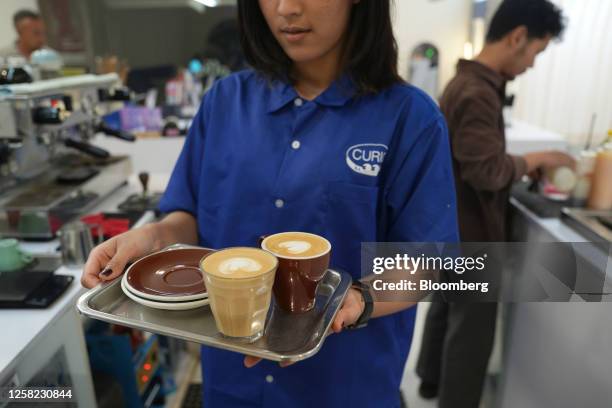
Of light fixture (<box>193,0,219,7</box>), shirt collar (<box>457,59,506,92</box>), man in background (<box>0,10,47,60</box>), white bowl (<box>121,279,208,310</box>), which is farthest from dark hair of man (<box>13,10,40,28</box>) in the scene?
white bowl (<box>121,279,208,310</box>)

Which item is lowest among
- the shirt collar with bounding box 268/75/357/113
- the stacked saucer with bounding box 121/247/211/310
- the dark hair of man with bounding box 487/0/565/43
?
the stacked saucer with bounding box 121/247/211/310

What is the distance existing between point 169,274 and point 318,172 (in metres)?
0.32

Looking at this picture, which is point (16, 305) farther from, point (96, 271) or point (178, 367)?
point (178, 367)

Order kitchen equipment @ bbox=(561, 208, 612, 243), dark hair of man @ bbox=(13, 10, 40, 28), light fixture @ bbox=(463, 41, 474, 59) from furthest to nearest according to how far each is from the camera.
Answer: light fixture @ bbox=(463, 41, 474, 59) < dark hair of man @ bbox=(13, 10, 40, 28) < kitchen equipment @ bbox=(561, 208, 612, 243)

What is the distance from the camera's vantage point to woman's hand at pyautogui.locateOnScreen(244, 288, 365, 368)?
2.26 feet

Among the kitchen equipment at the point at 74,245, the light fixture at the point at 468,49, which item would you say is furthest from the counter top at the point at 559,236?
the light fixture at the point at 468,49

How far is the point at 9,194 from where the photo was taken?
4.79ft

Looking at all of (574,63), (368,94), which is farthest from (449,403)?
(574,63)

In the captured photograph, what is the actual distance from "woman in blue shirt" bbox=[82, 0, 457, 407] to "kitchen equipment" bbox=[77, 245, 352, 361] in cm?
7

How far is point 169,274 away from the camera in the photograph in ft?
2.48

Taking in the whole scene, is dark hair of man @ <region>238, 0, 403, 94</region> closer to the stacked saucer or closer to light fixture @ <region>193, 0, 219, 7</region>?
the stacked saucer

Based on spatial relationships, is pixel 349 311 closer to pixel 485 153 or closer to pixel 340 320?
pixel 340 320

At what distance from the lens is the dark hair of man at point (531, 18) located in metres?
1.50

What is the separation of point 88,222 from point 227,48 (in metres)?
2.32
